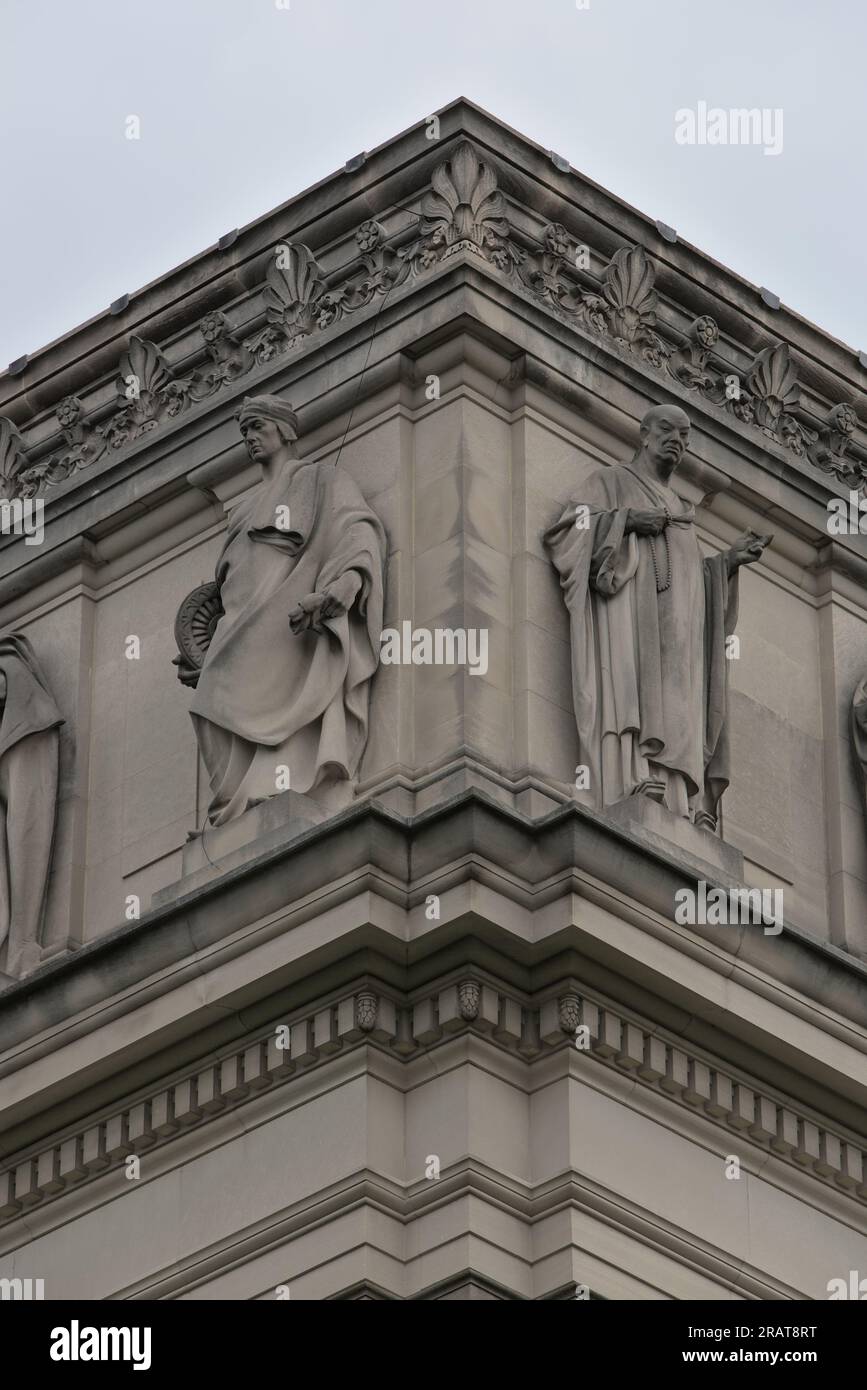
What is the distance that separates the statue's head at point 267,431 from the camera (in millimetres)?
39094

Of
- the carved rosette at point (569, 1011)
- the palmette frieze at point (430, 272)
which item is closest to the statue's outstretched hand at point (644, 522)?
the palmette frieze at point (430, 272)

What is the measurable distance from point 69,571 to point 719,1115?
7.53 metres

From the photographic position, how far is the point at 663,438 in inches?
1535

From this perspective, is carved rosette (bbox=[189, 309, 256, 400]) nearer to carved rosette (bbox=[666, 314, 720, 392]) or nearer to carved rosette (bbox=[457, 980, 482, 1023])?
carved rosette (bbox=[666, 314, 720, 392])

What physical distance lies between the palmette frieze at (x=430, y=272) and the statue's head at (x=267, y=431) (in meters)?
1.21

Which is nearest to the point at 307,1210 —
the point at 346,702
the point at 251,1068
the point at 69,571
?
the point at 251,1068

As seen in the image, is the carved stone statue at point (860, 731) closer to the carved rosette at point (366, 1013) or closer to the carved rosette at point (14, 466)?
the carved rosette at point (366, 1013)

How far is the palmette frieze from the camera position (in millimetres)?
39844

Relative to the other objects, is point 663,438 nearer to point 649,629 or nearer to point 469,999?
point 649,629

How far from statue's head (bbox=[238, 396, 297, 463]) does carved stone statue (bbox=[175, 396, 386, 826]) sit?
0.23m

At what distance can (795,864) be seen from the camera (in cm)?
3909

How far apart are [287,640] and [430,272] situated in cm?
334

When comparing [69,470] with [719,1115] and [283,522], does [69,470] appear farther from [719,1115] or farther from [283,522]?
[719,1115]

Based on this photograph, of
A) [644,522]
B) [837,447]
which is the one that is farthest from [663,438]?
[837,447]
